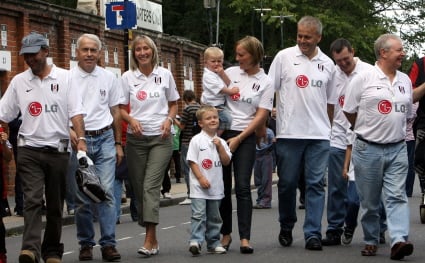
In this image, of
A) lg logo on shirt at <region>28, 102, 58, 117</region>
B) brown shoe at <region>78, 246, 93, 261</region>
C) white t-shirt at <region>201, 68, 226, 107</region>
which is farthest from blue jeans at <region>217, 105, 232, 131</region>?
lg logo on shirt at <region>28, 102, 58, 117</region>

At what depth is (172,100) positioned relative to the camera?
40.3 feet

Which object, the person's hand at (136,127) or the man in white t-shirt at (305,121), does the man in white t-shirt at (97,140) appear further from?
the man in white t-shirt at (305,121)

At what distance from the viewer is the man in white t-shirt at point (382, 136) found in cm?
1115

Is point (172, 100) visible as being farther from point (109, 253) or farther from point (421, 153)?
point (421, 153)

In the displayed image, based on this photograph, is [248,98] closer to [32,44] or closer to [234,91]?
[234,91]

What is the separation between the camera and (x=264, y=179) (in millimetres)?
20344

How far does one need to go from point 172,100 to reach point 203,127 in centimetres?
44

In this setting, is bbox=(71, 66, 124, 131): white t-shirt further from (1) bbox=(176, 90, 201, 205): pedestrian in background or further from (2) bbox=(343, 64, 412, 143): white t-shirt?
(1) bbox=(176, 90, 201, 205): pedestrian in background

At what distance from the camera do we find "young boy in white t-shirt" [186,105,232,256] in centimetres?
1192

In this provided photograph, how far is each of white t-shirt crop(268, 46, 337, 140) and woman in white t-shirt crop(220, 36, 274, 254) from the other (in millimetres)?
147

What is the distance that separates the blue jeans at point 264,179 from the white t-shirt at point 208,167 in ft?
25.8

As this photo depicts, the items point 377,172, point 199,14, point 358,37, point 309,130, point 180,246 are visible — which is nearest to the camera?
point 377,172

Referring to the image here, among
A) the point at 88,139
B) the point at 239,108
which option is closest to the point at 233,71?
the point at 239,108

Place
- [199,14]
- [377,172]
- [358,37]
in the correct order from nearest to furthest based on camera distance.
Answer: [377,172]
[358,37]
[199,14]
